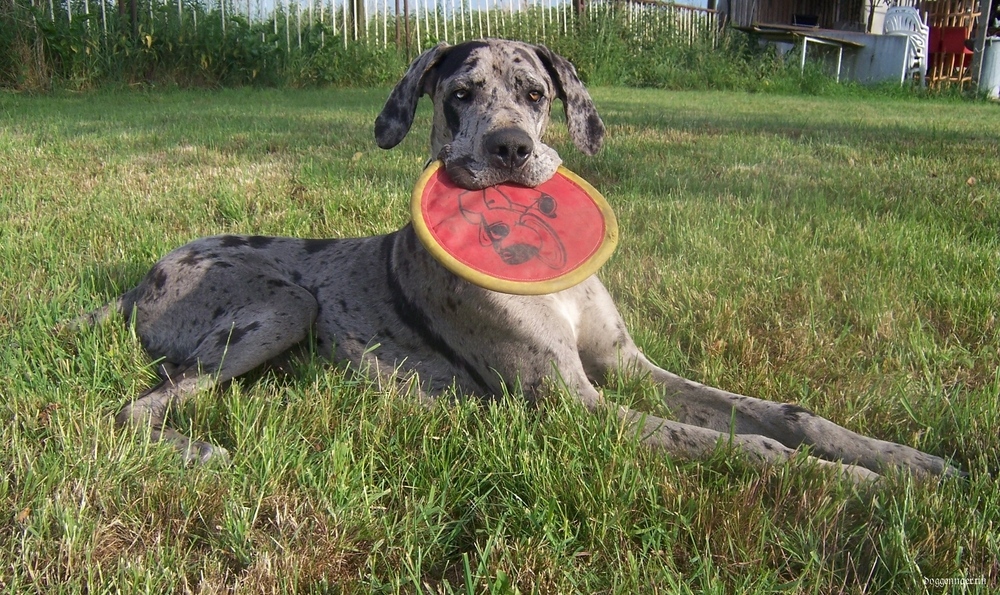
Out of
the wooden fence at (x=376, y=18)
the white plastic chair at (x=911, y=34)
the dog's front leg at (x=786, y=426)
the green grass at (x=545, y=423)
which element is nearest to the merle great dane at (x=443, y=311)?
the dog's front leg at (x=786, y=426)

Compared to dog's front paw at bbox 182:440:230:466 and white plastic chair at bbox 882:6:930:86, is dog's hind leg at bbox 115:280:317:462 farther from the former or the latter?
white plastic chair at bbox 882:6:930:86

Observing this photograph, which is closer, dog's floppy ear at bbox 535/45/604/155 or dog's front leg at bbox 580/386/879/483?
dog's front leg at bbox 580/386/879/483

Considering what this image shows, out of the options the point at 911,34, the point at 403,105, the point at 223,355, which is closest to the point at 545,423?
the point at 223,355

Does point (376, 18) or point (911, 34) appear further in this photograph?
point (911, 34)

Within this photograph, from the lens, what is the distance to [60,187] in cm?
659

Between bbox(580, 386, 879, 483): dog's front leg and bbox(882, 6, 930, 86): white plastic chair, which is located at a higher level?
bbox(882, 6, 930, 86): white plastic chair

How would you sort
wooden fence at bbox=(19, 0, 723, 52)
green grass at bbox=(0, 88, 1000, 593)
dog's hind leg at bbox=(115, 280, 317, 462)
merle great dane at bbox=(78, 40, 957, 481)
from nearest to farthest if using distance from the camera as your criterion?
green grass at bbox=(0, 88, 1000, 593) → dog's hind leg at bbox=(115, 280, 317, 462) → merle great dane at bbox=(78, 40, 957, 481) → wooden fence at bbox=(19, 0, 723, 52)

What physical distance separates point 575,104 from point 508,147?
1.10 meters

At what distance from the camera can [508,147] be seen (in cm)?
339

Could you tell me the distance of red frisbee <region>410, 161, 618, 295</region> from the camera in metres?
3.20

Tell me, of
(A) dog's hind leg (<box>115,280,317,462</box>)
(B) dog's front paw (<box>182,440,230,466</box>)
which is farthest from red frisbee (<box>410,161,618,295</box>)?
(B) dog's front paw (<box>182,440,230,466</box>)

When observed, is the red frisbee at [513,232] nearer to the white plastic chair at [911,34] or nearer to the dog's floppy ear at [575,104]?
the dog's floppy ear at [575,104]

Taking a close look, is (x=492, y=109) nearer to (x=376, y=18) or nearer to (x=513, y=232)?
(x=513, y=232)

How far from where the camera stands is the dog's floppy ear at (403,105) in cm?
420
